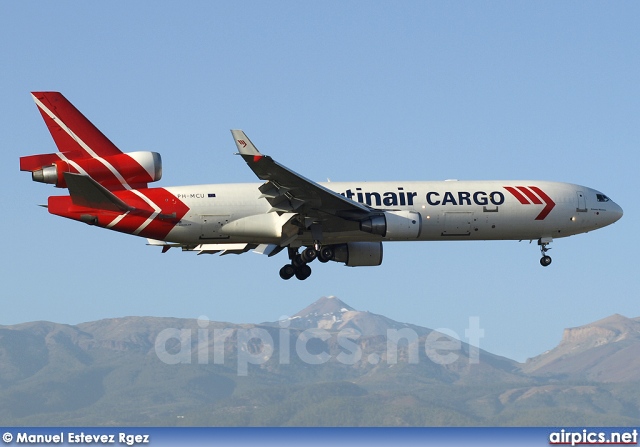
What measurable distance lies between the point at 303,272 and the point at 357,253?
3749 millimetres

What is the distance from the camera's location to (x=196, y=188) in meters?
63.2

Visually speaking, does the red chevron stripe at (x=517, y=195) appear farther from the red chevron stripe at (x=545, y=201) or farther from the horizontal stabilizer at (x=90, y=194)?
the horizontal stabilizer at (x=90, y=194)

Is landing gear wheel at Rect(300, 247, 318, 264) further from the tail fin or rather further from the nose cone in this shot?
the nose cone

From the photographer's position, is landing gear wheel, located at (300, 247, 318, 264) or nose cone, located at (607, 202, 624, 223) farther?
nose cone, located at (607, 202, 624, 223)

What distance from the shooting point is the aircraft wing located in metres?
56.8

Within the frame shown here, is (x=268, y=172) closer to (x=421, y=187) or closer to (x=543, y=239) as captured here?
(x=421, y=187)

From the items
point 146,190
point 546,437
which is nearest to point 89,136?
point 146,190

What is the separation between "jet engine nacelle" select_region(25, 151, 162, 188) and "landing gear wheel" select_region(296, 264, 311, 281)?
10.7 m

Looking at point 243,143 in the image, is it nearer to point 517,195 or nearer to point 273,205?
point 273,205

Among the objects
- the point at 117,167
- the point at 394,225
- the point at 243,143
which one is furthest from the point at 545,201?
the point at 117,167

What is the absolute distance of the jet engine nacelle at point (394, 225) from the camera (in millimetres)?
61562

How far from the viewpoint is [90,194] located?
59562 millimetres

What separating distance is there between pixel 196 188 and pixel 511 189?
18.9 meters

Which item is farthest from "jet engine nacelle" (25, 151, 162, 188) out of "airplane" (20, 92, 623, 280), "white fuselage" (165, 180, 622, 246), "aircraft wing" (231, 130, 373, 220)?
"aircraft wing" (231, 130, 373, 220)
